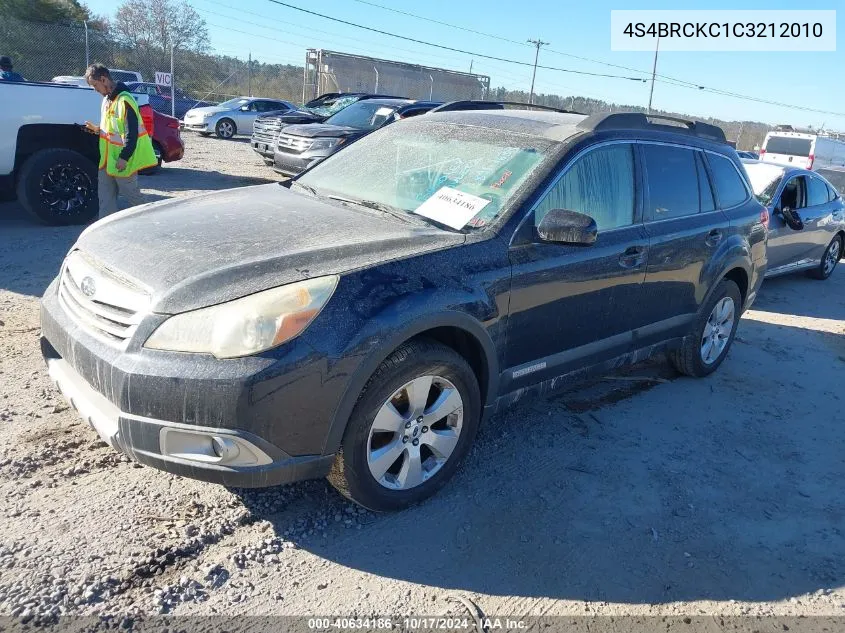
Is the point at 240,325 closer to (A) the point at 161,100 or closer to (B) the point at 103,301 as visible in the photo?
(B) the point at 103,301

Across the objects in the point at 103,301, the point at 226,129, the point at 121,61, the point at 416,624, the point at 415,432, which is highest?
the point at 121,61

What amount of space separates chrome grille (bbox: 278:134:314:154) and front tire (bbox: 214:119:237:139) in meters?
10.5

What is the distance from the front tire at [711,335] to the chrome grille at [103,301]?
371cm

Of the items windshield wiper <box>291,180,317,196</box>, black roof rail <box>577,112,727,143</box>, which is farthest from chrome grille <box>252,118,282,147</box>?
black roof rail <box>577,112,727,143</box>

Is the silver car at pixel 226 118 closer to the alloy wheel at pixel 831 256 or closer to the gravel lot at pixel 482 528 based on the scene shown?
the alloy wheel at pixel 831 256

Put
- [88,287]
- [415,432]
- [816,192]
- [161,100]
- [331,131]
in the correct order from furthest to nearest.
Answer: [161,100] < [331,131] < [816,192] < [415,432] < [88,287]

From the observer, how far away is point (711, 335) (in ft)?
17.0

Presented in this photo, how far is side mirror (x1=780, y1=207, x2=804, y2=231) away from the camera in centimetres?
815

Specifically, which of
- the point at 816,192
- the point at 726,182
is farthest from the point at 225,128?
the point at 726,182

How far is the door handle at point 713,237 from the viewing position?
15.3 ft

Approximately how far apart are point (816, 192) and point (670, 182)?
597cm

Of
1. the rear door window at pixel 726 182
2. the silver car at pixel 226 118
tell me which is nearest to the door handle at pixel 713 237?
the rear door window at pixel 726 182

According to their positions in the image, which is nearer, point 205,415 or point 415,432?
point 205,415

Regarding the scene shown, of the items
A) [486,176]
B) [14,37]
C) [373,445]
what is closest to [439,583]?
[373,445]
